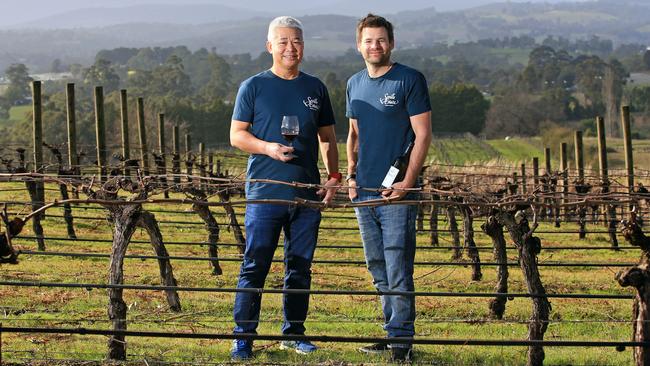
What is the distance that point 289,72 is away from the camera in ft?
24.1

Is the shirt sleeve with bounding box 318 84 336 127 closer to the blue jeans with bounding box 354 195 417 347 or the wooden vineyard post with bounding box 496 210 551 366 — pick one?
the blue jeans with bounding box 354 195 417 347

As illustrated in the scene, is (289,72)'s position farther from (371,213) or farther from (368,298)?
(368,298)

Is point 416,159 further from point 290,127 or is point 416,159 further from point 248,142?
→ point 248,142

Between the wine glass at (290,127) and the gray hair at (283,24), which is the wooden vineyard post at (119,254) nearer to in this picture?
the wine glass at (290,127)

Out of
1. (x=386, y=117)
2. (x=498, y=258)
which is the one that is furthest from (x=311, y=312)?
(x=386, y=117)

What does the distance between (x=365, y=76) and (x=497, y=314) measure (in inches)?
147

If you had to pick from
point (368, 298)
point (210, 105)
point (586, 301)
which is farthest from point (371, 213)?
point (210, 105)

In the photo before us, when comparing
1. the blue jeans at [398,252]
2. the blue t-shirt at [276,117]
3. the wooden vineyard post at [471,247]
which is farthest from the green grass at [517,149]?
the blue jeans at [398,252]

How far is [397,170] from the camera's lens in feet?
23.0

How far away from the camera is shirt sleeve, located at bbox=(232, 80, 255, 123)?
24.1 feet

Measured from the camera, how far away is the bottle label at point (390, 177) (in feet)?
23.0

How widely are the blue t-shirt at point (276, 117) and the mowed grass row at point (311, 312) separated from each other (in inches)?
41.6

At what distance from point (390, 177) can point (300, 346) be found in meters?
1.37

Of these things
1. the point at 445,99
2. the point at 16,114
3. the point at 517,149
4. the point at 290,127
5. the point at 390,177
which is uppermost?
the point at 290,127
